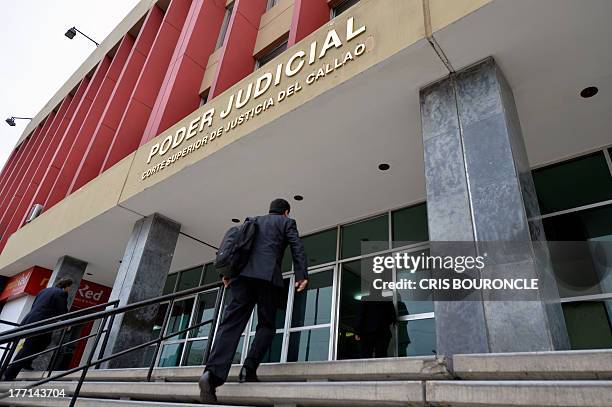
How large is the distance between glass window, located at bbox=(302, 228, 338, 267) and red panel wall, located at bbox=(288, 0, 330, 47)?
389 cm

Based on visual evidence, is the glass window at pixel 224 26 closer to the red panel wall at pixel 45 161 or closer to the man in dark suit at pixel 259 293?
the red panel wall at pixel 45 161

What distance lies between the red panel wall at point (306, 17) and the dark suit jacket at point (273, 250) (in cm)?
473

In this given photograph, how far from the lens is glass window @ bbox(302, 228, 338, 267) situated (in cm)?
876

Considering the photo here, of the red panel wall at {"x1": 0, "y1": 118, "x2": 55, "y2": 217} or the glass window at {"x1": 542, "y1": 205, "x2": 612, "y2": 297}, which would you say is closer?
the glass window at {"x1": 542, "y1": 205, "x2": 612, "y2": 297}

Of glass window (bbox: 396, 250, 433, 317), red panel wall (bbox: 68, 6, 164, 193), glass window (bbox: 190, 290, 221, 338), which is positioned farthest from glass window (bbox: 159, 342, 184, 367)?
glass window (bbox: 396, 250, 433, 317)

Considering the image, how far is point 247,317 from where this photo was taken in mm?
3398

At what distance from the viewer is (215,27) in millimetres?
11266

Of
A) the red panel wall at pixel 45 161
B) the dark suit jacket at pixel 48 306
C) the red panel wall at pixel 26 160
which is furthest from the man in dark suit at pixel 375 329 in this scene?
the red panel wall at pixel 26 160

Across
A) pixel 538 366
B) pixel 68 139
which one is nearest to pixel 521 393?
pixel 538 366

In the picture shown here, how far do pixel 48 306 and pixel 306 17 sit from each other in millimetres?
6809

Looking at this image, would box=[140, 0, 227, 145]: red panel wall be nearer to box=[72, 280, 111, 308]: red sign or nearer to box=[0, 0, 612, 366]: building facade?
box=[0, 0, 612, 366]: building facade

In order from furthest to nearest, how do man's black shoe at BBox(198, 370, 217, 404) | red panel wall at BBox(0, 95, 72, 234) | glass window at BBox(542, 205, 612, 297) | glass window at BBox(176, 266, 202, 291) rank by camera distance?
red panel wall at BBox(0, 95, 72, 234)
glass window at BBox(176, 266, 202, 291)
glass window at BBox(542, 205, 612, 297)
man's black shoe at BBox(198, 370, 217, 404)

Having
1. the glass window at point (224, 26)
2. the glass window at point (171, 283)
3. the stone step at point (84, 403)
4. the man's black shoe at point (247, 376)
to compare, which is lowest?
the stone step at point (84, 403)

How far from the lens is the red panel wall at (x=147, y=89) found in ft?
33.7
